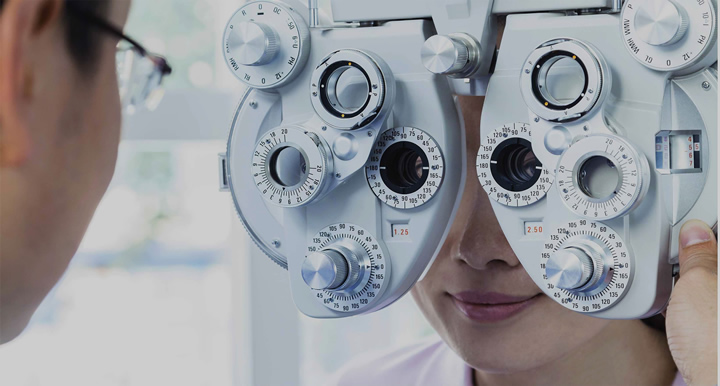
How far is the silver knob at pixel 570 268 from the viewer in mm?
579

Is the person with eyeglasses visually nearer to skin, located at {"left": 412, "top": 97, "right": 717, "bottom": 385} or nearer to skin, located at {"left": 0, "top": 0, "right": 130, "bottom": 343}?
skin, located at {"left": 0, "top": 0, "right": 130, "bottom": 343}

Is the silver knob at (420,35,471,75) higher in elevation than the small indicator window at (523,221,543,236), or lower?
higher

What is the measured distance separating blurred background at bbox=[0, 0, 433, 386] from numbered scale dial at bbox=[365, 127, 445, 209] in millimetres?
845

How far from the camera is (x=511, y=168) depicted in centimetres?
63

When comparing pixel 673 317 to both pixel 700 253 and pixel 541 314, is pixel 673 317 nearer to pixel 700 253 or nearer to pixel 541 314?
pixel 700 253

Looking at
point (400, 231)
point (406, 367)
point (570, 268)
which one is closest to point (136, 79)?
point (400, 231)

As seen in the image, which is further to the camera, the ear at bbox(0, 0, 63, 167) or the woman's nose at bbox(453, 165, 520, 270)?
the woman's nose at bbox(453, 165, 520, 270)

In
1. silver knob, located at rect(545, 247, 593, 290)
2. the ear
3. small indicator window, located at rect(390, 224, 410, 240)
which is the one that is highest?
the ear

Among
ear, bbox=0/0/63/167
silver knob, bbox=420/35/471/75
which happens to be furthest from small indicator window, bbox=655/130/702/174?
ear, bbox=0/0/63/167

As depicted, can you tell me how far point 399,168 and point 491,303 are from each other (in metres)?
0.19

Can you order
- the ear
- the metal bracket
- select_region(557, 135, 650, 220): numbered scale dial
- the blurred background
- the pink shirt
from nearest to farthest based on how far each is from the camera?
the ear, select_region(557, 135, 650, 220): numbered scale dial, the metal bracket, the pink shirt, the blurred background

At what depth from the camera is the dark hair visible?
1.65 ft

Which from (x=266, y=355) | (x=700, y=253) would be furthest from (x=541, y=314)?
(x=266, y=355)

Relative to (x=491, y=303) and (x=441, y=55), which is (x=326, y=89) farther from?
(x=491, y=303)
